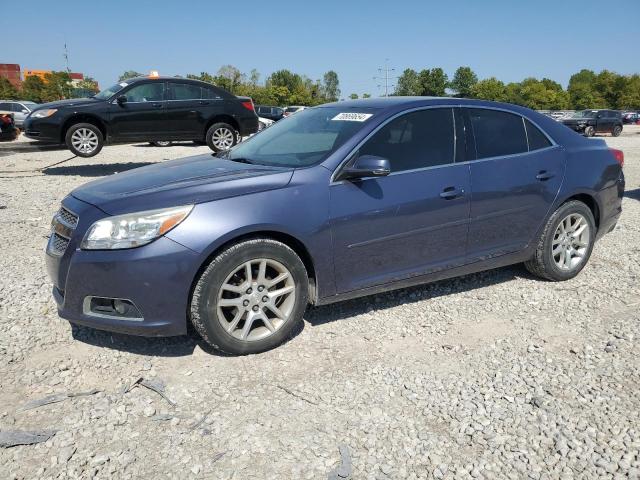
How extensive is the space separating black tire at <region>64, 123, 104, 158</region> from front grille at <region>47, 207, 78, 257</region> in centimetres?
786

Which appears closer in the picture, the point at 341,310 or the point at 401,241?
the point at 401,241

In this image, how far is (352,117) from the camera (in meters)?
3.97

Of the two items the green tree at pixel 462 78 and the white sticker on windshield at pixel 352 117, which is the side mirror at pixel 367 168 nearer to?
the white sticker on windshield at pixel 352 117

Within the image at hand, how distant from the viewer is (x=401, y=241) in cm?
373

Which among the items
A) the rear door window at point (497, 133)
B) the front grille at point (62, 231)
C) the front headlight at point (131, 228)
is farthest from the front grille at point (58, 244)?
the rear door window at point (497, 133)

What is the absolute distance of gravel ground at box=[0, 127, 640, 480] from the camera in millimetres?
2396

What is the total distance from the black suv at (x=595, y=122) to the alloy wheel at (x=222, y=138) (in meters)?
23.4

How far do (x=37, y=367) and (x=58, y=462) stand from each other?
104 cm

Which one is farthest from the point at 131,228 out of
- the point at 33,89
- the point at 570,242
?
the point at 33,89

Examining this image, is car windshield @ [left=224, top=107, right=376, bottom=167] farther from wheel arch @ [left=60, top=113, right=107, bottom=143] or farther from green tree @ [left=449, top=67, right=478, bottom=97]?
green tree @ [left=449, top=67, right=478, bottom=97]

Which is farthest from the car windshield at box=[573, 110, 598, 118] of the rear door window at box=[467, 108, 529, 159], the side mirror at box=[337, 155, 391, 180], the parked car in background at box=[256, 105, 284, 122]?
the side mirror at box=[337, 155, 391, 180]

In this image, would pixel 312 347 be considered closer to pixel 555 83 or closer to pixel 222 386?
pixel 222 386

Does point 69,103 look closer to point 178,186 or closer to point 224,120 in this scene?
point 224,120

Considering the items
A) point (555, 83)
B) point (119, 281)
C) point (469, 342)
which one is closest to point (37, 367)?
point (119, 281)
